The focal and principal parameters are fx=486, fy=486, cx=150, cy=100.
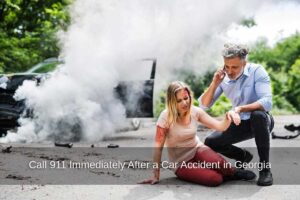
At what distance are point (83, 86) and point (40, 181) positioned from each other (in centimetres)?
420

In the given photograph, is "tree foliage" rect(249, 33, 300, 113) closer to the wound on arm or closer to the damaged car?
the damaged car

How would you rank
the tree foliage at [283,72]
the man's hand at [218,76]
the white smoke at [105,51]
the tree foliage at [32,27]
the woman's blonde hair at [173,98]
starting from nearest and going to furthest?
the woman's blonde hair at [173,98] < the man's hand at [218,76] < the white smoke at [105,51] < the tree foliage at [32,27] < the tree foliage at [283,72]

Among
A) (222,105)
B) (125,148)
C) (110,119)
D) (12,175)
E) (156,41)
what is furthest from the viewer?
(222,105)

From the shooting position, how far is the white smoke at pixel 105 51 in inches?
339

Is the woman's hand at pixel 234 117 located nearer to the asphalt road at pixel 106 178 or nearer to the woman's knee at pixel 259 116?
the woman's knee at pixel 259 116

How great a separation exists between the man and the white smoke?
4236mm

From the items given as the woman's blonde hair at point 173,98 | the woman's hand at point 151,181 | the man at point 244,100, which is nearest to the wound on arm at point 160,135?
the woman's blonde hair at point 173,98

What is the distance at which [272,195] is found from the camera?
4289 mm

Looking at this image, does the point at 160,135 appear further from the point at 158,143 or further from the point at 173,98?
the point at 173,98

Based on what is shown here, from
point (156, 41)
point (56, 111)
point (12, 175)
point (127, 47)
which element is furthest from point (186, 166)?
point (156, 41)

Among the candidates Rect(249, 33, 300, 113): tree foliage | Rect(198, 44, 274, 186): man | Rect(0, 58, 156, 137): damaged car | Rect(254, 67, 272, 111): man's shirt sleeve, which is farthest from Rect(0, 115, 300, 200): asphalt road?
Rect(249, 33, 300, 113): tree foliage

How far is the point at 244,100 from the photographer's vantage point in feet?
15.7

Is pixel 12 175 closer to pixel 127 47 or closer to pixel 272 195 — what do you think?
pixel 272 195

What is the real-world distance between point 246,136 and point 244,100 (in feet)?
1.24
